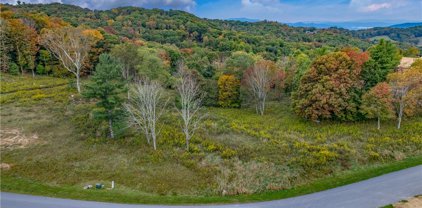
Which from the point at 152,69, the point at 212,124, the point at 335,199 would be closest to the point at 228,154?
the point at 212,124

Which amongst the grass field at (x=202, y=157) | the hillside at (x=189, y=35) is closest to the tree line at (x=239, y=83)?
the grass field at (x=202, y=157)

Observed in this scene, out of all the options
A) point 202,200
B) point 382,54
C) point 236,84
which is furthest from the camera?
point 236,84

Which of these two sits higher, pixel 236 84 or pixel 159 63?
pixel 159 63

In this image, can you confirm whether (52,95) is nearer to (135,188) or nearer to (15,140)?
(15,140)

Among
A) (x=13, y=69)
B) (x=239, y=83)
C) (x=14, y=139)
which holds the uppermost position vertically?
(x=13, y=69)

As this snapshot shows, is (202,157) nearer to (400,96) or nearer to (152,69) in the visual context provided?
(152,69)

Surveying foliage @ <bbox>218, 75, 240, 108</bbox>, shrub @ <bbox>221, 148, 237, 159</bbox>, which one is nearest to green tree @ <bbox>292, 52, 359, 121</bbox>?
foliage @ <bbox>218, 75, 240, 108</bbox>

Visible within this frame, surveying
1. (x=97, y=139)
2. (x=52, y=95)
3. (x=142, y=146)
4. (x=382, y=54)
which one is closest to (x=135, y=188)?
(x=142, y=146)
